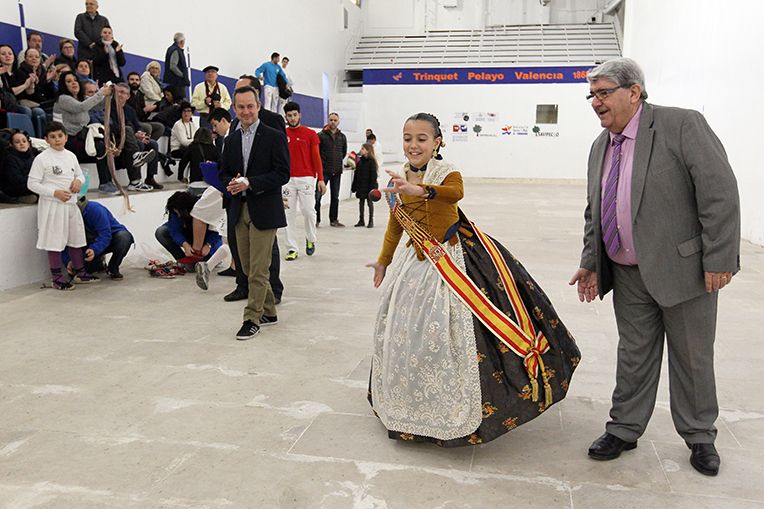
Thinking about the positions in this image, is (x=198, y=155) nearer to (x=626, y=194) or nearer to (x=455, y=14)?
(x=626, y=194)

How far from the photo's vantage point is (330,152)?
9516 millimetres

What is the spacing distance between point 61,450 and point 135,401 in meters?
0.52

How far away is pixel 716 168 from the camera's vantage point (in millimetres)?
2283

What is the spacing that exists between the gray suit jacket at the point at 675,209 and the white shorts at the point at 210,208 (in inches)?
162

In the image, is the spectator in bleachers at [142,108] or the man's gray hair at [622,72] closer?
the man's gray hair at [622,72]

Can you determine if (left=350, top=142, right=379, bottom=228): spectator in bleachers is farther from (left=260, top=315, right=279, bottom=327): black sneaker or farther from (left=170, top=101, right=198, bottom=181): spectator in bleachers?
(left=260, top=315, right=279, bottom=327): black sneaker

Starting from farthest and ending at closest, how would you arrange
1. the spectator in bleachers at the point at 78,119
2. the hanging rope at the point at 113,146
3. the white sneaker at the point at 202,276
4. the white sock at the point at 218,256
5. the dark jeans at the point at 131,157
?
1. the dark jeans at the point at 131,157
2. the spectator in bleachers at the point at 78,119
3. the hanging rope at the point at 113,146
4. the white sock at the point at 218,256
5. the white sneaker at the point at 202,276

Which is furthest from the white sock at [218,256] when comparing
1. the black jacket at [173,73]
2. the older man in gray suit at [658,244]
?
the black jacket at [173,73]

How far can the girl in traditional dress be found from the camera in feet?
8.43

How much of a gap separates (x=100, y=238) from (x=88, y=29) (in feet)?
12.8

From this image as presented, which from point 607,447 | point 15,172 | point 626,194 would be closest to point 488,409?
point 607,447

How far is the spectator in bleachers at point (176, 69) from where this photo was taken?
33.0 feet

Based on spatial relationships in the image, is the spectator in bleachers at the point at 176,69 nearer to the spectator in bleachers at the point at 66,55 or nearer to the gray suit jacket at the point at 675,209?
the spectator in bleachers at the point at 66,55

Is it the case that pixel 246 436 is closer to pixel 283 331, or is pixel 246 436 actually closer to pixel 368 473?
pixel 368 473
